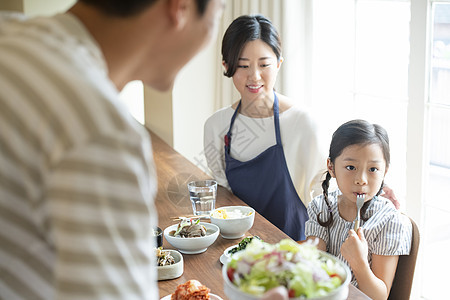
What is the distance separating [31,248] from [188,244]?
986mm

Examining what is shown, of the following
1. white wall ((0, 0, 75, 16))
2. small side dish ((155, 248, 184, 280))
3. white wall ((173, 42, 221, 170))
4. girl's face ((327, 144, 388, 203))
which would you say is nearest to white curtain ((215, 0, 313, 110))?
white wall ((173, 42, 221, 170))

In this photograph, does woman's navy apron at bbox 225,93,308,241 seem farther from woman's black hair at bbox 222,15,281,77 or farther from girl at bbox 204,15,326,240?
woman's black hair at bbox 222,15,281,77

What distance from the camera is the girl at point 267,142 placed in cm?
226

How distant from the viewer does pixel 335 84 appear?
122 inches

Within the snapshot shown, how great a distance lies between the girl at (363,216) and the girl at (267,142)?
0.31 meters

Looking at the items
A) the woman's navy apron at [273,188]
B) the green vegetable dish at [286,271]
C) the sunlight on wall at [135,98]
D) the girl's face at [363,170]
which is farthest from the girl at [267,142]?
the sunlight on wall at [135,98]

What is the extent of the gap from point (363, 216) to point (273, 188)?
54cm

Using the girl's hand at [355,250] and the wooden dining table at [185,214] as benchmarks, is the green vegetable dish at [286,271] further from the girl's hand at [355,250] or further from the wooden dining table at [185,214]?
the girl's hand at [355,250]

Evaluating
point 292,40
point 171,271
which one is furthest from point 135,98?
point 171,271

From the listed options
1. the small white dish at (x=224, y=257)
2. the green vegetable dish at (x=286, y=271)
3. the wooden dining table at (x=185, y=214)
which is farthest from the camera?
the small white dish at (x=224, y=257)

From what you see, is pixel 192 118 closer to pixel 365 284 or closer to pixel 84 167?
pixel 365 284

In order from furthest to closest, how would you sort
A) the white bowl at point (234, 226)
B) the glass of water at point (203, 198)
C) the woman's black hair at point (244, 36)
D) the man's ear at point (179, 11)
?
the woman's black hair at point (244, 36), the glass of water at point (203, 198), the white bowl at point (234, 226), the man's ear at point (179, 11)

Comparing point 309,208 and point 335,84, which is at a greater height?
point 335,84

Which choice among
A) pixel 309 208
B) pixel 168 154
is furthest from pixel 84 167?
pixel 168 154
